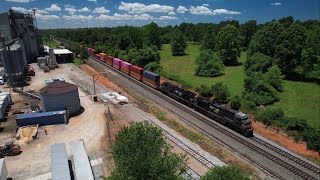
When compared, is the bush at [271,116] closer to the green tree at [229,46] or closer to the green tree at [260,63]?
the green tree at [260,63]

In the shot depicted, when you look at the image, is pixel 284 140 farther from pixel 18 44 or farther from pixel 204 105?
pixel 18 44

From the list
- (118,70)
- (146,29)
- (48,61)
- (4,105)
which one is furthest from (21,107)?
(146,29)

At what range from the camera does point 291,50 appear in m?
65.4

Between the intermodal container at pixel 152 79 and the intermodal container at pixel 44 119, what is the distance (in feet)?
75.3

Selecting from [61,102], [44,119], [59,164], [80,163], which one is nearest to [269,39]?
[61,102]

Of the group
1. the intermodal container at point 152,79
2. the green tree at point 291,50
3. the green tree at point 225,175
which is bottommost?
the intermodal container at point 152,79

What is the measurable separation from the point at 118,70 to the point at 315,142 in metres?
61.9

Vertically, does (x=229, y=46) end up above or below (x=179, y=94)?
above

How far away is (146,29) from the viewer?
13962 cm

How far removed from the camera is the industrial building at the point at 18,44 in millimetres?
63719

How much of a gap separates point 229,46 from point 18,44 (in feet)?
222

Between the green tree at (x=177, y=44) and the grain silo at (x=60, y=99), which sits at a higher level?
the green tree at (x=177, y=44)

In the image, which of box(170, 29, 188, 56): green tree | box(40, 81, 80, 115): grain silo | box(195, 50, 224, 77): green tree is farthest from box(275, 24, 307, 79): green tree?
box(170, 29, 188, 56): green tree

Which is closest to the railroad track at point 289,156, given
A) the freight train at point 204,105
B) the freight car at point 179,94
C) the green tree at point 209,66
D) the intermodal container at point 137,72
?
the freight train at point 204,105
